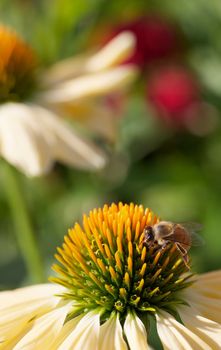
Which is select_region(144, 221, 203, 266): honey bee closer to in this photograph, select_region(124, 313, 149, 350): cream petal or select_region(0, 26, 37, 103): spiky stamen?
select_region(124, 313, 149, 350): cream petal

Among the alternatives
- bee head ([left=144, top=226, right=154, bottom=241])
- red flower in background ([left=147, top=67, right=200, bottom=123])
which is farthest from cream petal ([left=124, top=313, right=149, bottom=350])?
red flower in background ([left=147, top=67, right=200, bottom=123])

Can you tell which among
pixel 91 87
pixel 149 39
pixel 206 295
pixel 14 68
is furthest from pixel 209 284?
pixel 149 39

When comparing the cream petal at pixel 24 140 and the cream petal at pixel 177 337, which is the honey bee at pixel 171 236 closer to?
the cream petal at pixel 177 337

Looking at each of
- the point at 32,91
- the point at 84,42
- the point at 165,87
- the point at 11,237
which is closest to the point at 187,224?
the point at 32,91

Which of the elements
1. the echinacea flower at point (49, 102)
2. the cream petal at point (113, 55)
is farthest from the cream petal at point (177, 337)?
the cream petal at point (113, 55)

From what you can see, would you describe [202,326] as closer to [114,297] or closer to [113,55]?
[114,297]
